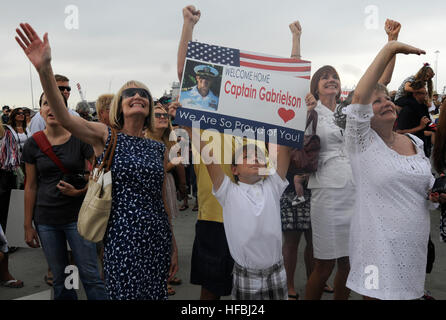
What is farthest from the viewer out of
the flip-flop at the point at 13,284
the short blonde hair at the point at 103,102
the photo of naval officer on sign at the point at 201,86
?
the flip-flop at the point at 13,284

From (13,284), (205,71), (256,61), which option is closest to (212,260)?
(205,71)

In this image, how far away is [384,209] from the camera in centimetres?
→ 248

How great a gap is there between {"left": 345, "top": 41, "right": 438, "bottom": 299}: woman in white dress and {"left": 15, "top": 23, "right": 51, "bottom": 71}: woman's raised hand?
6.01ft

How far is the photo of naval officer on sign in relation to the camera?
2.59 meters

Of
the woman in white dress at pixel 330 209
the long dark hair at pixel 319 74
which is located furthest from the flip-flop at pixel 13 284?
the long dark hair at pixel 319 74

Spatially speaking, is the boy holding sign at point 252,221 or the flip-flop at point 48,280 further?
the flip-flop at point 48,280

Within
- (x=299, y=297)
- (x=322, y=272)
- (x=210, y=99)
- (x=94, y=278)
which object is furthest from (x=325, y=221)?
(x=94, y=278)

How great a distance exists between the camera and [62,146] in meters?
3.24

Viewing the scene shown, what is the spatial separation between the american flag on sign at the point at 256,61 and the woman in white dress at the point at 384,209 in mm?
525

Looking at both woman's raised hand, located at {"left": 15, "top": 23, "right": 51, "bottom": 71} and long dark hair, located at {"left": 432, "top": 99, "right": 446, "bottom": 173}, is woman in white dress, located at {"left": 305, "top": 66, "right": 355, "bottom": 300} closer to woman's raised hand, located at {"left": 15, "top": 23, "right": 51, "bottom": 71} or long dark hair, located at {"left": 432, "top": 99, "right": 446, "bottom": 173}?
long dark hair, located at {"left": 432, "top": 99, "right": 446, "bottom": 173}

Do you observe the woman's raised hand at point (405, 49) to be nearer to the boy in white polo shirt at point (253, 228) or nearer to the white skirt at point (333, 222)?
the boy in white polo shirt at point (253, 228)

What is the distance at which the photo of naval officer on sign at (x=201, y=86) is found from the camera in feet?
8.50

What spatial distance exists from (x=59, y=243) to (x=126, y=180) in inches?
44.0

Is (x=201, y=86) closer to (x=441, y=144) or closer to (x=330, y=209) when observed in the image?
(x=330, y=209)
